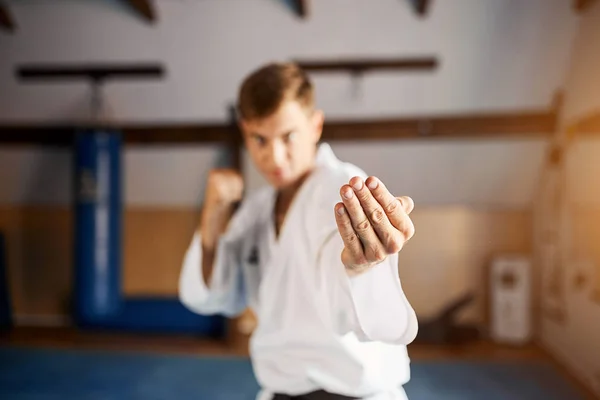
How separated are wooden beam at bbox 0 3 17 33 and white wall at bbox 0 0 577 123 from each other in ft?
0.16

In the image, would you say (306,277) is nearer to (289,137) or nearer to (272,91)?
(289,137)

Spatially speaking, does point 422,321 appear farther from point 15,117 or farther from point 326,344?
point 15,117

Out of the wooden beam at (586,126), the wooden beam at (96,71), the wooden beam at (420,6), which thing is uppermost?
the wooden beam at (420,6)

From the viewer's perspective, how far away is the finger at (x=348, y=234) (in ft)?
2.35

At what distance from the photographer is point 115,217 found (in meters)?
4.27

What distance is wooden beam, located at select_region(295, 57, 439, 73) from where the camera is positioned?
13.4ft

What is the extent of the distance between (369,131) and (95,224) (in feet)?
8.21

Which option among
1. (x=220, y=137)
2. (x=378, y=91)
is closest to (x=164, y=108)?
(x=220, y=137)

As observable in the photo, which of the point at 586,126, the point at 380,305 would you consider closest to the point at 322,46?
the point at 586,126

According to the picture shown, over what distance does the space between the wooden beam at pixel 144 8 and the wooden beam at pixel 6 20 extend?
42.0 inches

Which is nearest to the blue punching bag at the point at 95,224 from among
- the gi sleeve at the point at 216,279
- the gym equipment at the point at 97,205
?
the gym equipment at the point at 97,205

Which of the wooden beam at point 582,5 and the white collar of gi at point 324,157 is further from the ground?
the wooden beam at point 582,5

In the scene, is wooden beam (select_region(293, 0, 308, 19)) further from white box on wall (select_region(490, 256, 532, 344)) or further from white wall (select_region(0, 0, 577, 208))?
white box on wall (select_region(490, 256, 532, 344))

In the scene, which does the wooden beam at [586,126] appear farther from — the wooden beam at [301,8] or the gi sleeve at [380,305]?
the gi sleeve at [380,305]
